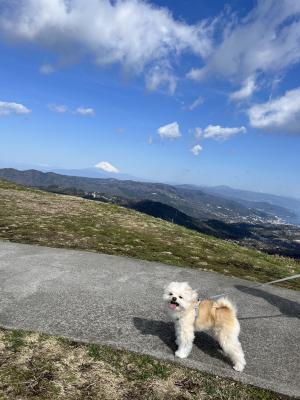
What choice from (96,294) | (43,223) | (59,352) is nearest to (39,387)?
(59,352)

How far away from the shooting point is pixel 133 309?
14.5 meters

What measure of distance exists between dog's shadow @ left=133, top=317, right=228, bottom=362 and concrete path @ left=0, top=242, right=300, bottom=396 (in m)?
0.03

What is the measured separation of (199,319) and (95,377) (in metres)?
3.53

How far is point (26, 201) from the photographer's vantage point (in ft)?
153

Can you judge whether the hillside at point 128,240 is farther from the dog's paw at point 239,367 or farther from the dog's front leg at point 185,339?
the dog's paw at point 239,367

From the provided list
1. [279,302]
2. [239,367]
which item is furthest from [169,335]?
[279,302]

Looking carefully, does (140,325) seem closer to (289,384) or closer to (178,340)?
(178,340)

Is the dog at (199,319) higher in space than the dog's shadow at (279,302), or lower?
higher

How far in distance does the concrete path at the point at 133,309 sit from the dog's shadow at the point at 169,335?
1.3 inches

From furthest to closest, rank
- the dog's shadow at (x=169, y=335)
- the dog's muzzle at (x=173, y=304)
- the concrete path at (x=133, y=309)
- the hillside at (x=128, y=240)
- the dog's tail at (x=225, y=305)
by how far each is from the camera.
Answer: the hillside at (x=128, y=240)
the dog's shadow at (x=169, y=335)
the concrete path at (x=133, y=309)
the dog's tail at (x=225, y=305)
the dog's muzzle at (x=173, y=304)

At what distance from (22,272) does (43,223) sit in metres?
15.2

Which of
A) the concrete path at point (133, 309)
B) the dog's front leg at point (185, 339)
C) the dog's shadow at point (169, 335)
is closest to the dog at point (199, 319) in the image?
the dog's front leg at point (185, 339)

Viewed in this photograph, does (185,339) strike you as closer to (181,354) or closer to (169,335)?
(181,354)

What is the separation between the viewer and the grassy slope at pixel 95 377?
9.25 meters
